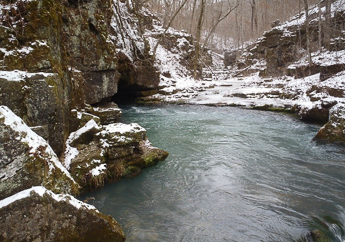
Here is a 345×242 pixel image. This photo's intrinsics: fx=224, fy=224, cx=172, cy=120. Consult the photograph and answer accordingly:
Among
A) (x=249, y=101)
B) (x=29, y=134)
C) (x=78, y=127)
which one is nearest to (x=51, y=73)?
(x=78, y=127)

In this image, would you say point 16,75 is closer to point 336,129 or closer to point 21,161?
point 21,161

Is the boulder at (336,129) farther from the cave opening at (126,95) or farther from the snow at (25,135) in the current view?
the cave opening at (126,95)

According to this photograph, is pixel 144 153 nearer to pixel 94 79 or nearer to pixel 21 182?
pixel 21 182

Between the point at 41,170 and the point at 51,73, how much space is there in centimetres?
284

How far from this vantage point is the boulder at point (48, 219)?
2350 mm

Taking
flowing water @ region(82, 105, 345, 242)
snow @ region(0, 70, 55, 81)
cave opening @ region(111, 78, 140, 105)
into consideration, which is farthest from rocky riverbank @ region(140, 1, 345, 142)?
snow @ region(0, 70, 55, 81)

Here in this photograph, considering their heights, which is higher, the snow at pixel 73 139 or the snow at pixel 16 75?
the snow at pixel 16 75

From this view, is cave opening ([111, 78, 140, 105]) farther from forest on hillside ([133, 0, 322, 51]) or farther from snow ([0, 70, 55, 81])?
forest on hillside ([133, 0, 322, 51])

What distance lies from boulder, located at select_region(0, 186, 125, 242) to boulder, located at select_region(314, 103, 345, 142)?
827 centimetres

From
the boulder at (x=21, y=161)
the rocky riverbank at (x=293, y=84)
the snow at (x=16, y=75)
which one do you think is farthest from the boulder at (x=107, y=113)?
the rocky riverbank at (x=293, y=84)

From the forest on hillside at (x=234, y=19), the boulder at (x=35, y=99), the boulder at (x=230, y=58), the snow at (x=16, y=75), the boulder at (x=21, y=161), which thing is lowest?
the boulder at (x=21, y=161)

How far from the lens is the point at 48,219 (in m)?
2.52

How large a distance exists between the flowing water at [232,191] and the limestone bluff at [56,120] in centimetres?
78

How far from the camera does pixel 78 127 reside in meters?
6.37
